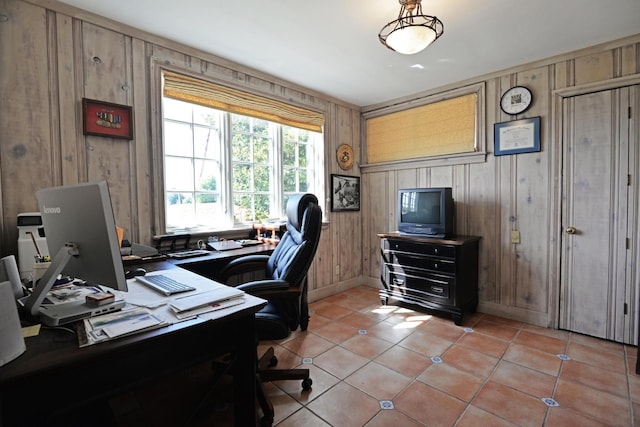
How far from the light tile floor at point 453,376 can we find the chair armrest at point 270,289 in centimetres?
71

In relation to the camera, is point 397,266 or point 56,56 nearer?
point 56,56

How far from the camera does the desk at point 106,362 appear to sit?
2.70ft

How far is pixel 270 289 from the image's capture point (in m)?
1.65

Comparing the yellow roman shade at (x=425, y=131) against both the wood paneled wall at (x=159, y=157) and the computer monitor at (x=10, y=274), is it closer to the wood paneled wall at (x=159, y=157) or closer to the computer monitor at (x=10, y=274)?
the wood paneled wall at (x=159, y=157)

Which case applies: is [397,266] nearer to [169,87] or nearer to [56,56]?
[169,87]

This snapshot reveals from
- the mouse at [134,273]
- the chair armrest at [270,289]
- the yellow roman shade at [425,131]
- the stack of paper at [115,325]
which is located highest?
the yellow roman shade at [425,131]

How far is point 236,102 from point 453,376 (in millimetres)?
2876

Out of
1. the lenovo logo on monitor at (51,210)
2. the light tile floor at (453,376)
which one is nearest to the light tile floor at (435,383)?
the light tile floor at (453,376)

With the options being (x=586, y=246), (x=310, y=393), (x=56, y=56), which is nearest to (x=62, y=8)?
(x=56, y=56)

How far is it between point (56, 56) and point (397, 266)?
3.35 m

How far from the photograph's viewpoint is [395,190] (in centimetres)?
396

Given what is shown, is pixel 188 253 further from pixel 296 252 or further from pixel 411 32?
pixel 411 32

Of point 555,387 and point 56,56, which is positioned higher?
point 56,56

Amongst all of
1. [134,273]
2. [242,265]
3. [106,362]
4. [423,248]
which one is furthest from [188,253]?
[423,248]
